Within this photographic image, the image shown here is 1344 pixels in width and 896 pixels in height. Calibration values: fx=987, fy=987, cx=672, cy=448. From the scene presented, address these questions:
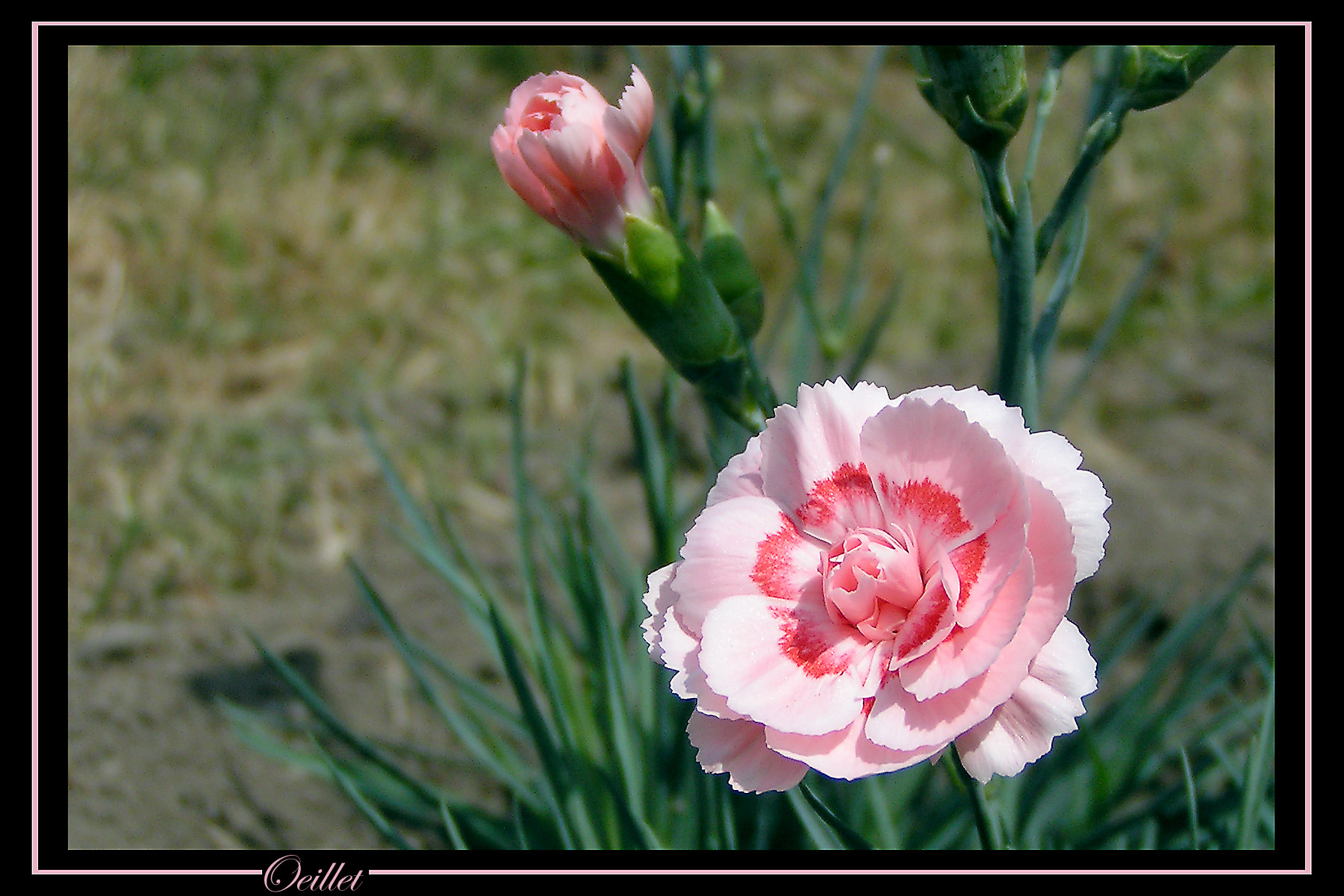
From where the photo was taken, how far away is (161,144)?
1845mm

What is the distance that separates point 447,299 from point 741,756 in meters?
1.44

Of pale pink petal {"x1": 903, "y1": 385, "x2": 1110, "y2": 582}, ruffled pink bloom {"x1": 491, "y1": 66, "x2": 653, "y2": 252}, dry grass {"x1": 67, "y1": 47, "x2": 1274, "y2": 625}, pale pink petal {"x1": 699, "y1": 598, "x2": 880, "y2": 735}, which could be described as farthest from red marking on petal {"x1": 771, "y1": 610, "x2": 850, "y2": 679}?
dry grass {"x1": 67, "y1": 47, "x2": 1274, "y2": 625}

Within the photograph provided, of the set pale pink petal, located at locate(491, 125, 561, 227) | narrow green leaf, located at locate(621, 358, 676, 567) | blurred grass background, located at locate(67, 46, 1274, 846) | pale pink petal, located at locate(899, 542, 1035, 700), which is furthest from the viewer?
blurred grass background, located at locate(67, 46, 1274, 846)

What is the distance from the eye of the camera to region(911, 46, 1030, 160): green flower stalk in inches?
18.9

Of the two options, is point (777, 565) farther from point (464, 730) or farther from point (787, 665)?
point (464, 730)

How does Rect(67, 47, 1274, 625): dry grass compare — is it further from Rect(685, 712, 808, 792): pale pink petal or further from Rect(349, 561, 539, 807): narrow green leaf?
Rect(685, 712, 808, 792): pale pink petal

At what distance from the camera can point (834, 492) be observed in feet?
1.58

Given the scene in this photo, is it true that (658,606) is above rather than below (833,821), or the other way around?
above

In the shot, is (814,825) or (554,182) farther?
(814,825)

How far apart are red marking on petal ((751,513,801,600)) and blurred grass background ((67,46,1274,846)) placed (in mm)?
856

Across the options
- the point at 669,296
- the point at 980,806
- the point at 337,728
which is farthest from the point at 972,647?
the point at 337,728

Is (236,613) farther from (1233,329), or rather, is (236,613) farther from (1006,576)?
(1233,329)

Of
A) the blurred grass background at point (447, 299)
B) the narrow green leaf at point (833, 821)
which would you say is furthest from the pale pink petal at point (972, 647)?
the blurred grass background at point (447, 299)
